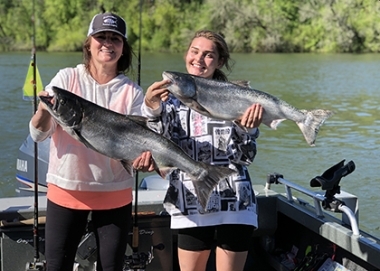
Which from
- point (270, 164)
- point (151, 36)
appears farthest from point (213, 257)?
point (151, 36)

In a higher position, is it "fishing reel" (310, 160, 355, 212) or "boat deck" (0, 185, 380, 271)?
"fishing reel" (310, 160, 355, 212)

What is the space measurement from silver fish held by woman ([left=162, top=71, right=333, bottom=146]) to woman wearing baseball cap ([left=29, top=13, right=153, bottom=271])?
320 millimetres

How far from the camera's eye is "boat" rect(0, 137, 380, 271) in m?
3.44

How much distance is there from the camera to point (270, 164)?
12.4m

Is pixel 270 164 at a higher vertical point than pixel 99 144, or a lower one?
lower

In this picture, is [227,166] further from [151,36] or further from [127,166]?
[151,36]

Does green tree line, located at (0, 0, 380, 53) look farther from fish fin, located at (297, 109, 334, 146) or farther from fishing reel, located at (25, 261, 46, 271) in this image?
fish fin, located at (297, 109, 334, 146)

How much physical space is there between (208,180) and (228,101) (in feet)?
1.38

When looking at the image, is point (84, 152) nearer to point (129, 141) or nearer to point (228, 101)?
point (129, 141)

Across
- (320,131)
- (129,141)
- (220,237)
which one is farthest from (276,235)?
(320,131)

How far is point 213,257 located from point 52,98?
2215 mm

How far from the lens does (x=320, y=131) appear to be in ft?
52.5

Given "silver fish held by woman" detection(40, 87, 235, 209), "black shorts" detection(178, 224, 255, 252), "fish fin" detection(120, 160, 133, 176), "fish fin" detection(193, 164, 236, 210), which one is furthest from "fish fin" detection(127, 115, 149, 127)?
"black shorts" detection(178, 224, 255, 252)

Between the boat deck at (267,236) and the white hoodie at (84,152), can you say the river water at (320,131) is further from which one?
the boat deck at (267,236)
